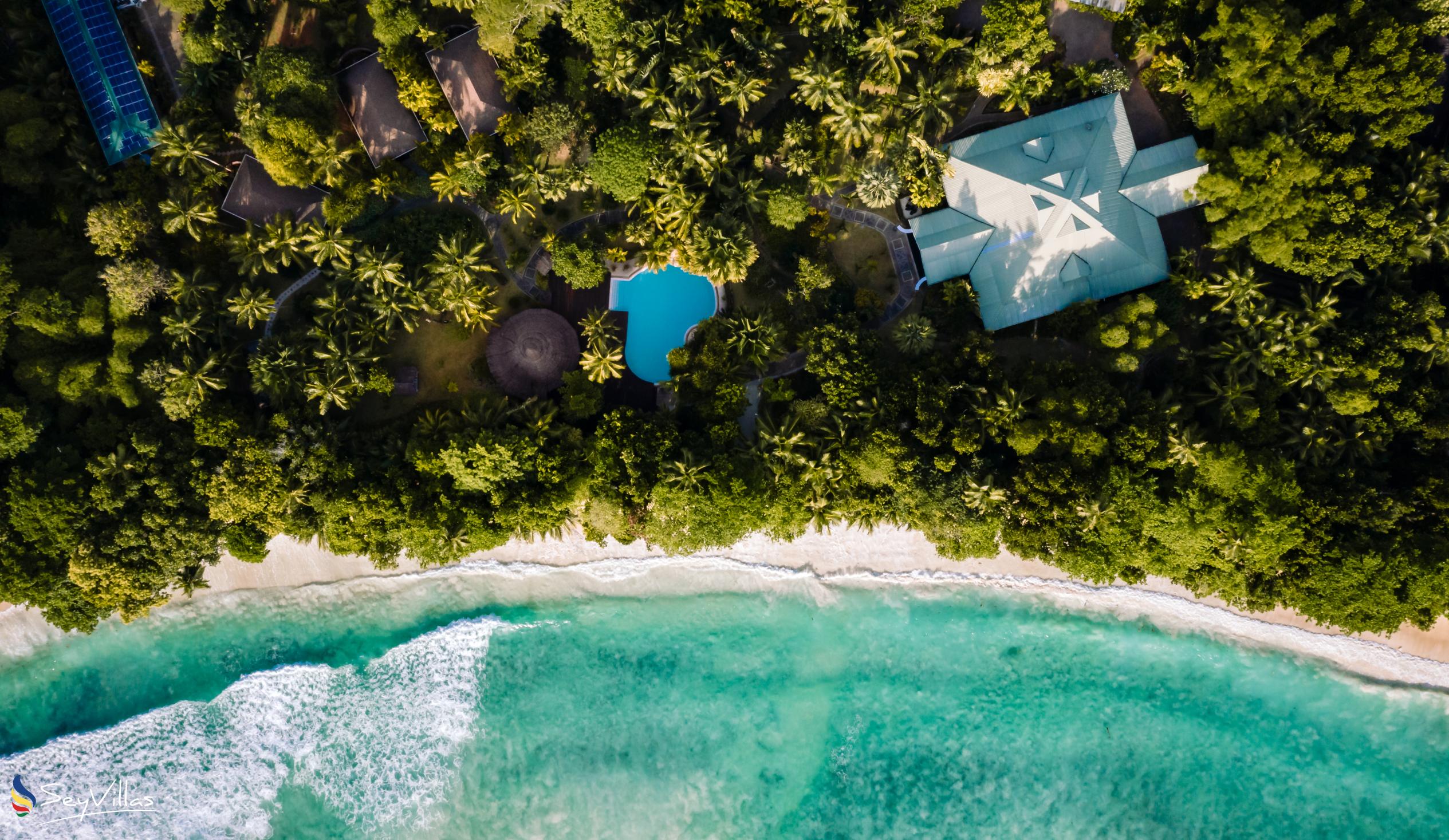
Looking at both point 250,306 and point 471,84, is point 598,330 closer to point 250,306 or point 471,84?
point 471,84

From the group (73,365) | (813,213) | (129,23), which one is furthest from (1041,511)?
(129,23)

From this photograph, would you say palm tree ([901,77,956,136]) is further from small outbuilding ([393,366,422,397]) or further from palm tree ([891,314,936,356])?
small outbuilding ([393,366,422,397])

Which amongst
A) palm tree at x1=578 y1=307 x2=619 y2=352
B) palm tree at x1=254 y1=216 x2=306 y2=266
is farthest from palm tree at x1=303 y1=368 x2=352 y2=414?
palm tree at x1=578 y1=307 x2=619 y2=352

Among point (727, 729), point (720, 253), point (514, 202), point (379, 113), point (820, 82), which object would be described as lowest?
point (727, 729)

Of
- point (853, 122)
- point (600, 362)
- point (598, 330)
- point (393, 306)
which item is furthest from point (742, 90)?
point (393, 306)

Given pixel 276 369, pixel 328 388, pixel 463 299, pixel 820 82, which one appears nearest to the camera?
pixel 820 82

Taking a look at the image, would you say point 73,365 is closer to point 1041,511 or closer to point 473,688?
point 473,688

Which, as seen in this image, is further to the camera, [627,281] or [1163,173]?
[627,281]
